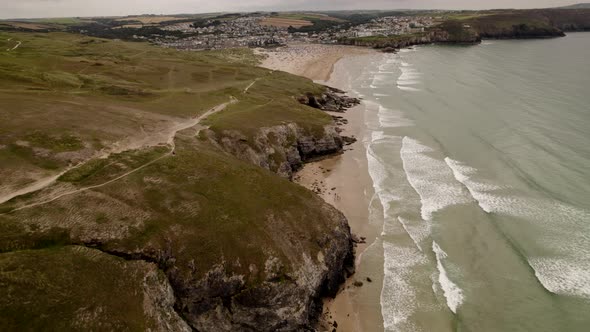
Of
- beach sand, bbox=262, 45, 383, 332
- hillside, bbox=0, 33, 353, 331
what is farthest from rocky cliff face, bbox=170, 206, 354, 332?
beach sand, bbox=262, 45, 383, 332

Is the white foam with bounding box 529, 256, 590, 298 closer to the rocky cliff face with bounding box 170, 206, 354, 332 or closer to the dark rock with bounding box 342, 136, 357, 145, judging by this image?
the rocky cliff face with bounding box 170, 206, 354, 332

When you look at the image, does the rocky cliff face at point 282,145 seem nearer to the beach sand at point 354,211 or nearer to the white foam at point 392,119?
the beach sand at point 354,211

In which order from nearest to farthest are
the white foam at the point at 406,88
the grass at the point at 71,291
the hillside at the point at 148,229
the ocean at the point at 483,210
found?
the grass at the point at 71,291, the hillside at the point at 148,229, the ocean at the point at 483,210, the white foam at the point at 406,88

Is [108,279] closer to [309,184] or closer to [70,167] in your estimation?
[70,167]

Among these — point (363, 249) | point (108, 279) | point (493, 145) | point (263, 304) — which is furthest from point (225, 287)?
point (493, 145)

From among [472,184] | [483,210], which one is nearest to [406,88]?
[472,184]

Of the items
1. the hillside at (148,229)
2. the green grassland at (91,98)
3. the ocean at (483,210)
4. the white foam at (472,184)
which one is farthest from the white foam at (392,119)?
the hillside at (148,229)

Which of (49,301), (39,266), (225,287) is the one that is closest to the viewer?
(49,301)
